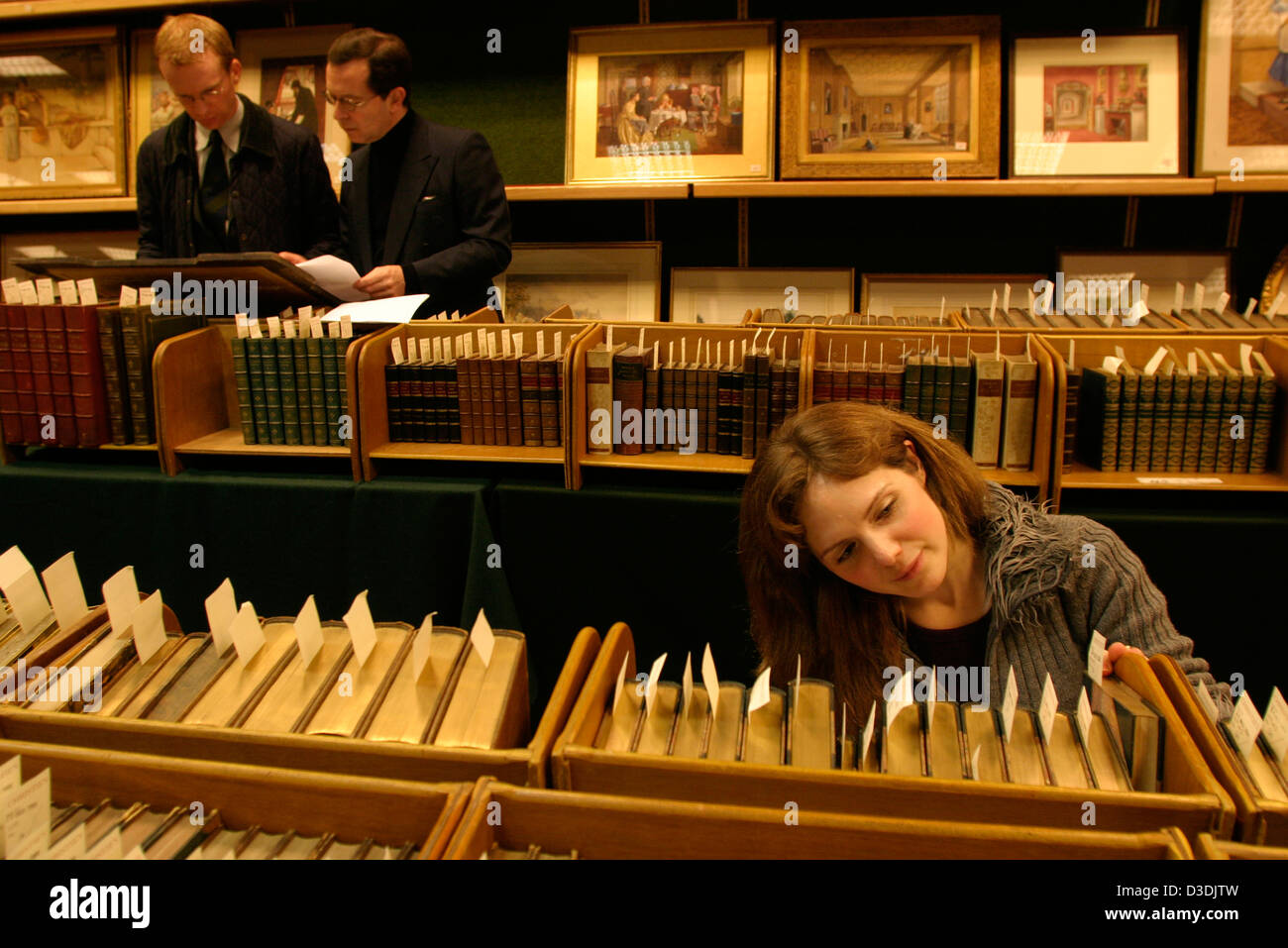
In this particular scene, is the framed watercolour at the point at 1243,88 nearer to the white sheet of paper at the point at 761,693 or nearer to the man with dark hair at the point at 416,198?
the man with dark hair at the point at 416,198

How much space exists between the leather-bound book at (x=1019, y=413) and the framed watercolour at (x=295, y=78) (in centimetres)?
304

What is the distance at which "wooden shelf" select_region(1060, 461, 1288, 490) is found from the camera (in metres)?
2.12

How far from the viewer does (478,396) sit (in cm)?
243

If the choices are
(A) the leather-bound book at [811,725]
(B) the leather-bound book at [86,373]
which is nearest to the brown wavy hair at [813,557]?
(A) the leather-bound book at [811,725]

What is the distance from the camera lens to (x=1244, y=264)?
355 cm

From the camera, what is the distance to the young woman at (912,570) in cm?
126

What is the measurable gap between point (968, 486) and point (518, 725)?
818 millimetres

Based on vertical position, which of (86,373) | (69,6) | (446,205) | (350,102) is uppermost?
(69,6)

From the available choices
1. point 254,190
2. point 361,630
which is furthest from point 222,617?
point 254,190

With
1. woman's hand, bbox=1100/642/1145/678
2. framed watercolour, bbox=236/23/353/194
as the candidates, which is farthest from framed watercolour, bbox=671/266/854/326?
woman's hand, bbox=1100/642/1145/678

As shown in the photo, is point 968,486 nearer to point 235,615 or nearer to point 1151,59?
point 235,615

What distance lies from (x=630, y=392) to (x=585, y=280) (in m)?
1.78

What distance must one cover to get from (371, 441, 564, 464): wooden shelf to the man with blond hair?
2.74 ft

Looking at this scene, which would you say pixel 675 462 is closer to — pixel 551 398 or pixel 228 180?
pixel 551 398
